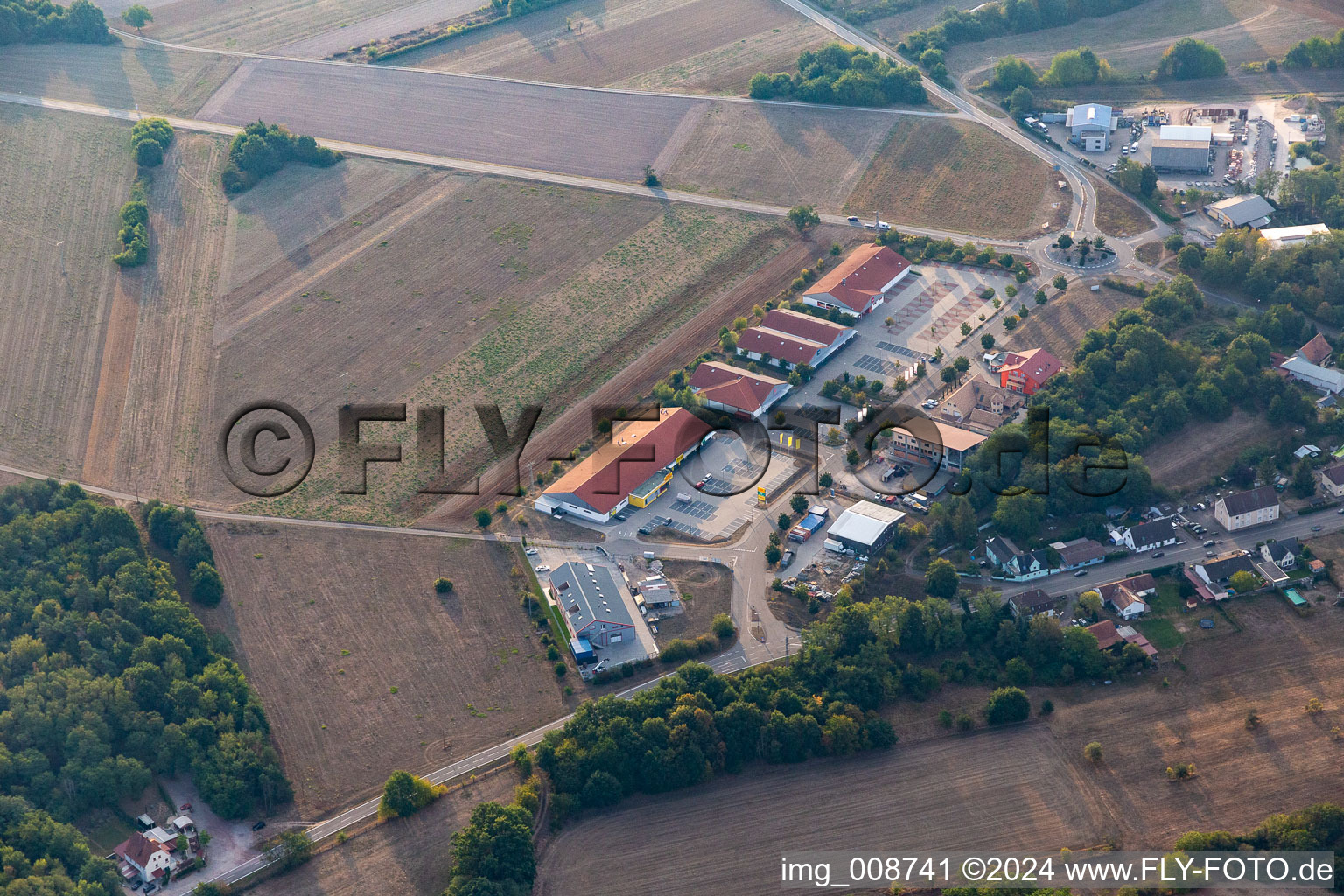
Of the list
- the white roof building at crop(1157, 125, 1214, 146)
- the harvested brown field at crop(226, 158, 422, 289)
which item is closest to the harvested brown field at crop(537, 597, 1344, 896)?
the white roof building at crop(1157, 125, 1214, 146)

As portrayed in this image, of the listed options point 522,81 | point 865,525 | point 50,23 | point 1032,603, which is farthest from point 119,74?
point 1032,603

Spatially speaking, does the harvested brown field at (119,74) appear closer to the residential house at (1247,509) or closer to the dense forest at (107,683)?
the dense forest at (107,683)

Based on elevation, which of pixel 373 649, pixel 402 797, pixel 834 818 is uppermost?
pixel 373 649

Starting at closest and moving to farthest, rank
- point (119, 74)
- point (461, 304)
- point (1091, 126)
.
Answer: point (461, 304), point (1091, 126), point (119, 74)

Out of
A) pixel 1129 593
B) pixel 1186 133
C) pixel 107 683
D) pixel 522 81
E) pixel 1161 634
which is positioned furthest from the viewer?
pixel 522 81

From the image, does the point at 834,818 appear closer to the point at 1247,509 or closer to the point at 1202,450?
the point at 1247,509

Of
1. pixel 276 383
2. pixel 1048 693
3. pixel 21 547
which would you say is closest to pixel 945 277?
pixel 1048 693

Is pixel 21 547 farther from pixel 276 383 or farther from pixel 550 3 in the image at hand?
pixel 550 3
